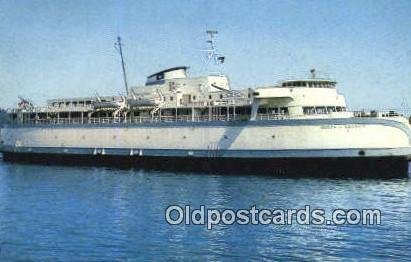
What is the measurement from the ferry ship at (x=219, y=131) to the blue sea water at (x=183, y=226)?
3.30 m

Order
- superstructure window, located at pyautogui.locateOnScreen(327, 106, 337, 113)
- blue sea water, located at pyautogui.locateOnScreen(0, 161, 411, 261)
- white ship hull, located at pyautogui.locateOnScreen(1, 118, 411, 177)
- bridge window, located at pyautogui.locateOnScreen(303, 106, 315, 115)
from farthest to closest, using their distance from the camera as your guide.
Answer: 1. superstructure window, located at pyautogui.locateOnScreen(327, 106, 337, 113)
2. bridge window, located at pyautogui.locateOnScreen(303, 106, 315, 115)
3. white ship hull, located at pyautogui.locateOnScreen(1, 118, 411, 177)
4. blue sea water, located at pyautogui.locateOnScreen(0, 161, 411, 261)

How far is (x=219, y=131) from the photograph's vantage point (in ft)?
155

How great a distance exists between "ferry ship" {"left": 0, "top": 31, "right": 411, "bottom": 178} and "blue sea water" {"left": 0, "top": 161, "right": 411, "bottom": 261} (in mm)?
3303

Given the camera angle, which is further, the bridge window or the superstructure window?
the superstructure window

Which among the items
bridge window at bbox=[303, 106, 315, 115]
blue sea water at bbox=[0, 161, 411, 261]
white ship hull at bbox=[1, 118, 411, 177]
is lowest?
blue sea water at bbox=[0, 161, 411, 261]

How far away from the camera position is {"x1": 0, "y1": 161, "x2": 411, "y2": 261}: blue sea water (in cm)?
2052

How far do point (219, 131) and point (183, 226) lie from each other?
76.3ft

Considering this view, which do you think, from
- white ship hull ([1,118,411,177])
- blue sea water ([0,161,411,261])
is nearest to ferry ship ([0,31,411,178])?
white ship hull ([1,118,411,177])

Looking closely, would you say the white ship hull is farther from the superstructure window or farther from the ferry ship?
the superstructure window

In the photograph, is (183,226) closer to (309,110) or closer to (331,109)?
(309,110)

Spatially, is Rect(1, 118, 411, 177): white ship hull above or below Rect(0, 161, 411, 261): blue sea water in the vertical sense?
above

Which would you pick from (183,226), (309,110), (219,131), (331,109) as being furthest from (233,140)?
(183,226)

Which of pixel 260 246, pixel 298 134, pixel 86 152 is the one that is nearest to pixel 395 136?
pixel 298 134

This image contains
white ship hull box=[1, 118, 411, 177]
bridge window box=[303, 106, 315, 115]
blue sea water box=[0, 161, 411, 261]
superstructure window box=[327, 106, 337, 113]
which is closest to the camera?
blue sea water box=[0, 161, 411, 261]
